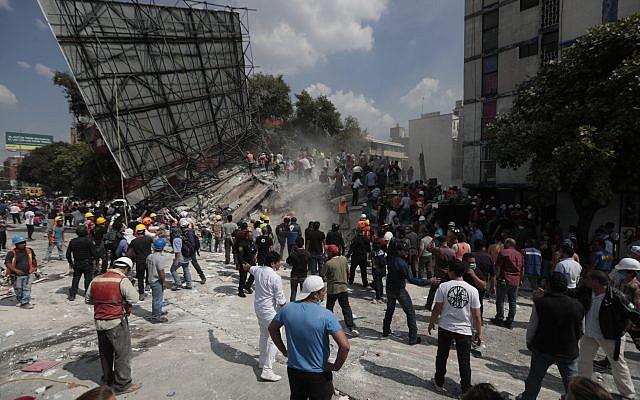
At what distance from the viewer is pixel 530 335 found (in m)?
3.74

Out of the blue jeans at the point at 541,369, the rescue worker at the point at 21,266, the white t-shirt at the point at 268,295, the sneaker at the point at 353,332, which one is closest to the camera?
the blue jeans at the point at 541,369

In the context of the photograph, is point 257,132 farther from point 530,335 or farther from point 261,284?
point 530,335

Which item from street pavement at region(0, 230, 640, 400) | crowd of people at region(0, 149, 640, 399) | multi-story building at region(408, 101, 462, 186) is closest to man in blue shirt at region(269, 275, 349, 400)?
crowd of people at region(0, 149, 640, 399)

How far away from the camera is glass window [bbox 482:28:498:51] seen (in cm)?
1838

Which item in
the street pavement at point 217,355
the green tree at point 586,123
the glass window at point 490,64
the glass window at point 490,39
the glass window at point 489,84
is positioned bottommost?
the street pavement at point 217,355

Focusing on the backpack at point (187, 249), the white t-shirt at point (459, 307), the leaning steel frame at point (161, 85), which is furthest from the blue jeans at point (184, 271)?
the leaning steel frame at point (161, 85)

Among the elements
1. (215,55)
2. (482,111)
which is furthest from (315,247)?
(215,55)

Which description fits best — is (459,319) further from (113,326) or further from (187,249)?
(187,249)

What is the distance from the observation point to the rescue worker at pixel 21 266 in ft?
23.2

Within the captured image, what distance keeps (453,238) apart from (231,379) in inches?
225

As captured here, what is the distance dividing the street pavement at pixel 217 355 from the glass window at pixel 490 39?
15.3 meters

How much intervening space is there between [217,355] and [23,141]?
346ft

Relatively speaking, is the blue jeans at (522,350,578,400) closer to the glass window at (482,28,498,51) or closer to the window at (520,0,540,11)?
the window at (520,0,540,11)

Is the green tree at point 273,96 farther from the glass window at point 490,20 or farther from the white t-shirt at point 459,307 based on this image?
the white t-shirt at point 459,307
